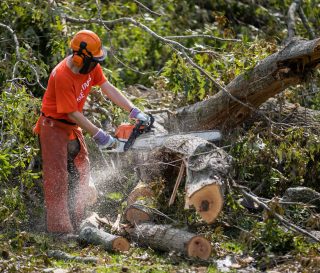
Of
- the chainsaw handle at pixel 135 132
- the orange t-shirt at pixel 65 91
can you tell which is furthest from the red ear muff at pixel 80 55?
the chainsaw handle at pixel 135 132

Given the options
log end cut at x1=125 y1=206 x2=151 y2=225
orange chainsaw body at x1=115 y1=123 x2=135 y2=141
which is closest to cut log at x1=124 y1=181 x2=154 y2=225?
log end cut at x1=125 y1=206 x2=151 y2=225

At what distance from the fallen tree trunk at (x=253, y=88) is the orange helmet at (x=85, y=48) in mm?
1439

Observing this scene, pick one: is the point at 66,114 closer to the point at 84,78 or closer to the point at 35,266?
the point at 84,78

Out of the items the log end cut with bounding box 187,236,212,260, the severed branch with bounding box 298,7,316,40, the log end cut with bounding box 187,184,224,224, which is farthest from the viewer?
the severed branch with bounding box 298,7,316,40

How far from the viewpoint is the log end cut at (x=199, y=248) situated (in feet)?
18.0

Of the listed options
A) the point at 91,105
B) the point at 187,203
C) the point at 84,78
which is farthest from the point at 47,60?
the point at 187,203

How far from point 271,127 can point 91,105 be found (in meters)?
2.36

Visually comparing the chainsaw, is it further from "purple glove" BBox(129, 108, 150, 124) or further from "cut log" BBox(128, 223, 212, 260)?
"cut log" BBox(128, 223, 212, 260)

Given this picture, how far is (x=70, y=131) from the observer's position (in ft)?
21.8

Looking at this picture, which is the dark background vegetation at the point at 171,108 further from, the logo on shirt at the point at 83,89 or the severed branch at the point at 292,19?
the logo on shirt at the point at 83,89

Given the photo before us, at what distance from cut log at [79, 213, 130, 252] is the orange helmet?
154cm

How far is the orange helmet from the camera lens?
6.25 meters

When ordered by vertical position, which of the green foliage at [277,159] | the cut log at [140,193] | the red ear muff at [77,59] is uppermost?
the red ear muff at [77,59]

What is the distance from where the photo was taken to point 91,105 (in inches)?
317
